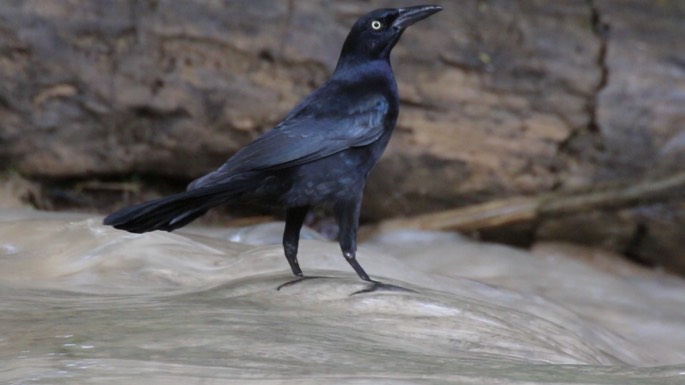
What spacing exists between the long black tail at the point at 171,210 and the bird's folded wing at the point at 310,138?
5cm

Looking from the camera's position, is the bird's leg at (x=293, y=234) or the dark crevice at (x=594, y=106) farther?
the dark crevice at (x=594, y=106)

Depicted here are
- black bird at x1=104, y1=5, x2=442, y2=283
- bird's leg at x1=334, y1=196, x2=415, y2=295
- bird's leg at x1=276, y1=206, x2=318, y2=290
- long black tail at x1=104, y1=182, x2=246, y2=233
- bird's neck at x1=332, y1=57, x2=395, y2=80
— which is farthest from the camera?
bird's neck at x1=332, y1=57, x2=395, y2=80

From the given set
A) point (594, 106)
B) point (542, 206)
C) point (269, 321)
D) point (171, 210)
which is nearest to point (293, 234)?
point (171, 210)

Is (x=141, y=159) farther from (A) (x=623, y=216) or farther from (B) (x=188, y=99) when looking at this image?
(A) (x=623, y=216)

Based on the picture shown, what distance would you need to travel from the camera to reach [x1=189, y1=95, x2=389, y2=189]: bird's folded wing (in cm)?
368

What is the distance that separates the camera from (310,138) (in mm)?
3836

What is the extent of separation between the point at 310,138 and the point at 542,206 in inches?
123

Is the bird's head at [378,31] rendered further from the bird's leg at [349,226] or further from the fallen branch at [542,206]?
the fallen branch at [542,206]

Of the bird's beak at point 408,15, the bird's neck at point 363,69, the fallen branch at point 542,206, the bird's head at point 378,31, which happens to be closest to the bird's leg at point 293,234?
the bird's neck at point 363,69

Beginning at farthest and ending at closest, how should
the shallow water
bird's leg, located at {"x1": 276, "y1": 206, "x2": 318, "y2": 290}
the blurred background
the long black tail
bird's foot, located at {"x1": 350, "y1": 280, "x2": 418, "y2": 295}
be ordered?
the blurred background
bird's leg, located at {"x1": 276, "y1": 206, "x2": 318, "y2": 290}
bird's foot, located at {"x1": 350, "y1": 280, "x2": 418, "y2": 295}
the long black tail
the shallow water

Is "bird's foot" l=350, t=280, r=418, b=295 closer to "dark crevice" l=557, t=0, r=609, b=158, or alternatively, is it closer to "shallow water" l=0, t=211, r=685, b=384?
"shallow water" l=0, t=211, r=685, b=384

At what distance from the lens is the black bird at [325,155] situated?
3590 millimetres

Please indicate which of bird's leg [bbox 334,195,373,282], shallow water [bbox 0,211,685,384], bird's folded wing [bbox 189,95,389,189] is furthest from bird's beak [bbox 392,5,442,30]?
shallow water [bbox 0,211,685,384]

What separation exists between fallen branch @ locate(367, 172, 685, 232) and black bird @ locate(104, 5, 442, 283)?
2.58 meters
